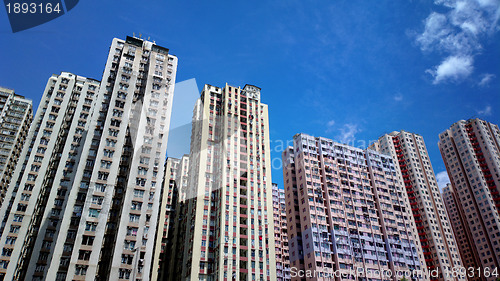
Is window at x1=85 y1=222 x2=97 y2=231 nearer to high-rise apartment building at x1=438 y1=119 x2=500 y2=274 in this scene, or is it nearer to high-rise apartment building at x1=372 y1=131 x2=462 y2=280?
high-rise apartment building at x1=372 y1=131 x2=462 y2=280

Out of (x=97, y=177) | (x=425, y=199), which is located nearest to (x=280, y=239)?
(x=425, y=199)

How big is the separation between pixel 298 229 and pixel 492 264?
2413 inches

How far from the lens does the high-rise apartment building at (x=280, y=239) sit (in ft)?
325

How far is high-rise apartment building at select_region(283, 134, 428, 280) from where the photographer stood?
8006 cm

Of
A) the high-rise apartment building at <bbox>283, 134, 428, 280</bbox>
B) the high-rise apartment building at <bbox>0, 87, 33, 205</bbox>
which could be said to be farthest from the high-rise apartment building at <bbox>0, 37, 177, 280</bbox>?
the high-rise apartment building at <bbox>283, 134, 428, 280</bbox>

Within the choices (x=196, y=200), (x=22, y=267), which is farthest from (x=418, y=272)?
(x=22, y=267)

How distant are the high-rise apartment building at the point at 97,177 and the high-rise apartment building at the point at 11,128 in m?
22.3

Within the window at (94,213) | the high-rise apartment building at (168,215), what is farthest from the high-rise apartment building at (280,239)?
the window at (94,213)

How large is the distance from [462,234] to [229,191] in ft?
321

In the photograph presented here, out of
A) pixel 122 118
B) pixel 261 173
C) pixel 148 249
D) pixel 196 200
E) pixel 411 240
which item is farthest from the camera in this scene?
Result: pixel 411 240

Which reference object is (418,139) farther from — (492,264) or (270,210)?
(270,210)

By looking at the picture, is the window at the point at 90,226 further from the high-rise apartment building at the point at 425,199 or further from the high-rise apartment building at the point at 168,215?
the high-rise apartment building at the point at 425,199

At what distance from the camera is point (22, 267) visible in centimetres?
6200

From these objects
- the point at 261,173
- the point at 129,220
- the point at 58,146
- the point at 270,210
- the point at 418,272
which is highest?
the point at 58,146
